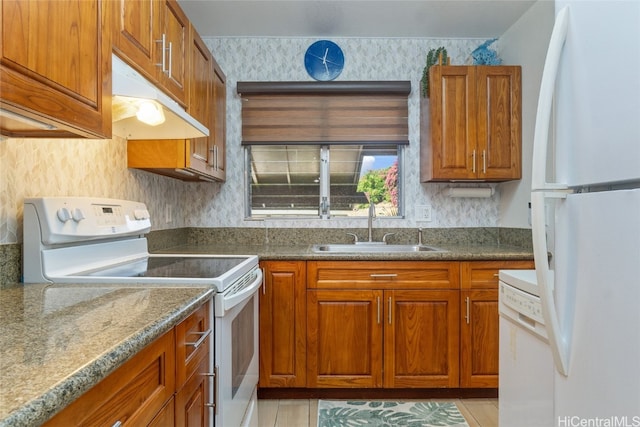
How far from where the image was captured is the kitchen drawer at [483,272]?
2.25 m

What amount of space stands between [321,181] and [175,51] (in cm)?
142

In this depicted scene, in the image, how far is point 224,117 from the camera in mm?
2736

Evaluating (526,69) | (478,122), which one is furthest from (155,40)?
(526,69)

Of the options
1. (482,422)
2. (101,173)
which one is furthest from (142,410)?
(482,422)

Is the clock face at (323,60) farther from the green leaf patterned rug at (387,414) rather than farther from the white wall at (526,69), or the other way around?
the green leaf patterned rug at (387,414)

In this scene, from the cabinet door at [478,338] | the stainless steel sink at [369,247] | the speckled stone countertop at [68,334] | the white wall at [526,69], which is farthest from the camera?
the stainless steel sink at [369,247]

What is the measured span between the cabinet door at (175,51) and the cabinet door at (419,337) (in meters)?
1.58

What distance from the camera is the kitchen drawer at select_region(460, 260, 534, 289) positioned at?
88.5 inches

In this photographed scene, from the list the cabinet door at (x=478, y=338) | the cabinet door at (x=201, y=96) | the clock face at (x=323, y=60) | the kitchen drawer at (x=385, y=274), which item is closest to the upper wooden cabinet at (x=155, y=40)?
the cabinet door at (x=201, y=96)

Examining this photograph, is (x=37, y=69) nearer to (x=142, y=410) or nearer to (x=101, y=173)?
(x=142, y=410)

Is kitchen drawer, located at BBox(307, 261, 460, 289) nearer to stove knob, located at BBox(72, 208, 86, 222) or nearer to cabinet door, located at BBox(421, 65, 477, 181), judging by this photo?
cabinet door, located at BBox(421, 65, 477, 181)

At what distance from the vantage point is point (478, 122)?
101 inches

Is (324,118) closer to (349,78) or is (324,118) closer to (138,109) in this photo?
(349,78)

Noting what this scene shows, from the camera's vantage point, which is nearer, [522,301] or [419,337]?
[522,301]
